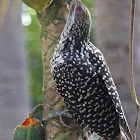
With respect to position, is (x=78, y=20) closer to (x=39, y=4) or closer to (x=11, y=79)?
(x=39, y=4)

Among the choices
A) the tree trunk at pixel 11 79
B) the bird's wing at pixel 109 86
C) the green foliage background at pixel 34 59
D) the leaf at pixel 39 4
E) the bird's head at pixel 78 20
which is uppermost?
the leaf at pixel 39 4

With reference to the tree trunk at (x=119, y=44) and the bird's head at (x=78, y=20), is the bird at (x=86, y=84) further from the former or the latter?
the tree trunk at (x=119, y=44)

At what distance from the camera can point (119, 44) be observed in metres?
3.60

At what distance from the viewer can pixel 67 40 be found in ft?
6.26

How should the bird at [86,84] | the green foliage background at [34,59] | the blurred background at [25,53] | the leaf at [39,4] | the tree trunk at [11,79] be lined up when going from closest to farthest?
the leaf at [39,4] < the bird at [86,84] < the blurred background at [25,53] < the tree trunk at [11,79] < the green foliage background at [34,59]

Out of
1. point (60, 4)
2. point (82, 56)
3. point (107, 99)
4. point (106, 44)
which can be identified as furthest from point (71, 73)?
point (106, 44)

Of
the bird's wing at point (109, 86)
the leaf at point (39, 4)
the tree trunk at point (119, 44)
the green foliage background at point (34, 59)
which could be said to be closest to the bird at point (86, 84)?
the bird's wing at point (109, 86)

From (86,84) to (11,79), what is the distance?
3118mm

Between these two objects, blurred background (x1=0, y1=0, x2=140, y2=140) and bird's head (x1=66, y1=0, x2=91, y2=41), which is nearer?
bird's head (x1=66, y1=0, x2=91, y2=41)

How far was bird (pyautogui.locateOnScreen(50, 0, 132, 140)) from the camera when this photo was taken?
1.90 meters

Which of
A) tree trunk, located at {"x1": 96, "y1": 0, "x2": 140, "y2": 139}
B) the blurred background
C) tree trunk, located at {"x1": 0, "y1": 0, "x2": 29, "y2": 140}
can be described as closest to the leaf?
the blurred background

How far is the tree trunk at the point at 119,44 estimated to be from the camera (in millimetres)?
3480

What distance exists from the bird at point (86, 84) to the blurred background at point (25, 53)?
0.22 meters

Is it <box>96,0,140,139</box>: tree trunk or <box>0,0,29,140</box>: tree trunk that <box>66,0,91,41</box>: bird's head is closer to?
<box>96,0,140,139</box>: tree trunk
